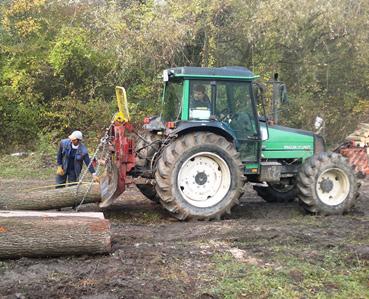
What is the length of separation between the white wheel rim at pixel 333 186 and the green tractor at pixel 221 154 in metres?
0.02

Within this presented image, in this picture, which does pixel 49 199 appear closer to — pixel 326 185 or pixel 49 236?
pixel 49 236

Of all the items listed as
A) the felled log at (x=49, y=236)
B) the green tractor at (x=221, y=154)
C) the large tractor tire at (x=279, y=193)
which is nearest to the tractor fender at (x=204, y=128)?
the green tractor at (x=221, y=154)

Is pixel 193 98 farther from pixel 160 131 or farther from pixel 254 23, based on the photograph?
pixel 254 23

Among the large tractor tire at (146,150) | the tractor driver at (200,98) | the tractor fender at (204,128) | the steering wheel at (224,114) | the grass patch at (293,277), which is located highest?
the tractor driver at (200,98)

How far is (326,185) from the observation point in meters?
8.97

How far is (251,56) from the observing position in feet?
56.6

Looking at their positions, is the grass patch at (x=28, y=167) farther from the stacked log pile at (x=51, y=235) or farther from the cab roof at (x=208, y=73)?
the stacked log pile at (x=51, y=235)

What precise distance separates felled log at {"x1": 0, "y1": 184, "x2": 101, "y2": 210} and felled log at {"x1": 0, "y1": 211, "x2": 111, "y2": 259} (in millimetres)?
1822

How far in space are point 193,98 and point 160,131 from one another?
2.87 ft

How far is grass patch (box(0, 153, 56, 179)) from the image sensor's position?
13.2 metres

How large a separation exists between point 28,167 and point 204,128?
23.2 ft

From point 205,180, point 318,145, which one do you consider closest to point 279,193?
point 318,145

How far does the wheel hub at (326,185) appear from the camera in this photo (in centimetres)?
895

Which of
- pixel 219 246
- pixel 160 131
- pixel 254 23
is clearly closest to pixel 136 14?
pixel 254 23
